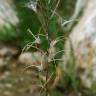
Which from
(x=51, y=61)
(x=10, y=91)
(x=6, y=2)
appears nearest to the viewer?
(x=51, y=61)

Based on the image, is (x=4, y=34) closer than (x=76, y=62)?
No

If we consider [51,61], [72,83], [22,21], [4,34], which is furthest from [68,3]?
[51,61]

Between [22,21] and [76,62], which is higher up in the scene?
[22,21]

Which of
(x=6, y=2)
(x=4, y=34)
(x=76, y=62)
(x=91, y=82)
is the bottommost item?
(x=91, y=82)

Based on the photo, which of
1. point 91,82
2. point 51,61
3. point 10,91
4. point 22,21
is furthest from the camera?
point 22,21

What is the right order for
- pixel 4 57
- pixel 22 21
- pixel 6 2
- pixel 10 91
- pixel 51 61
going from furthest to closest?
pixel 6 2 < pixel 4 57 < pixel 22 21 < pixel 10 91 < pixel 51 61

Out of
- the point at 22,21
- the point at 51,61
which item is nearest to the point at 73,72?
the point at 22,21

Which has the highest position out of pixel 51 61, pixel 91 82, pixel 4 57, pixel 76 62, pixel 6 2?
pixel 6 2

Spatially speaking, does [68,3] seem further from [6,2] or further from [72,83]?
[72,83]

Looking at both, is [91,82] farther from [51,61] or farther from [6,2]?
[6,2]
